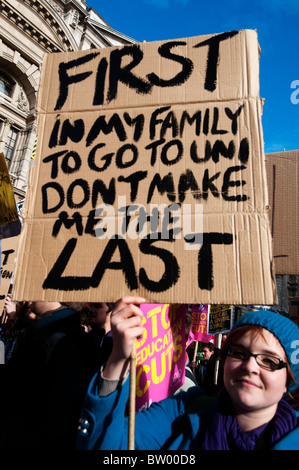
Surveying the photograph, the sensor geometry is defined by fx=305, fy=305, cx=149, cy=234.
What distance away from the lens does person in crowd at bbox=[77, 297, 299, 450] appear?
109cm

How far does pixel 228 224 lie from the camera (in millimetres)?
1372

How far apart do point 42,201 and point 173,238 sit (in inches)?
28.3

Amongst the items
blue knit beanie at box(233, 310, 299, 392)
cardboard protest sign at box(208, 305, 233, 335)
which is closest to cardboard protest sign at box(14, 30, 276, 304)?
blue knit beanie at box(233, 310, 299, 392)

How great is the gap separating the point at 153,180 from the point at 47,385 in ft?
3.84

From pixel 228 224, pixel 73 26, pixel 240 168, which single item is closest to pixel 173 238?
pixel 228 224

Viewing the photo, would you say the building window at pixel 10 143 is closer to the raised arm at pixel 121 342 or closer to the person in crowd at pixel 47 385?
the person in crowd at pixel 47 385

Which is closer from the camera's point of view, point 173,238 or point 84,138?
point 173,238

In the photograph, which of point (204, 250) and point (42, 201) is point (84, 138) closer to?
point (42, 201)

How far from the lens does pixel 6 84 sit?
14422 mm

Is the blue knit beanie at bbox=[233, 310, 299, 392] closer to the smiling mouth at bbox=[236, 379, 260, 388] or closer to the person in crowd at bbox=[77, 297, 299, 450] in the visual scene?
the person in crowd at bbox=[77, 297, 299, 450]

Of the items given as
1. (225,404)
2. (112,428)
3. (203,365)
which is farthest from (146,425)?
(203,365)

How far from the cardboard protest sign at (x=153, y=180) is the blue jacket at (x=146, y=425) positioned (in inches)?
16.7

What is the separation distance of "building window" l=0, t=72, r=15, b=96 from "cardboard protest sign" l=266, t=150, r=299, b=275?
15595 mm
